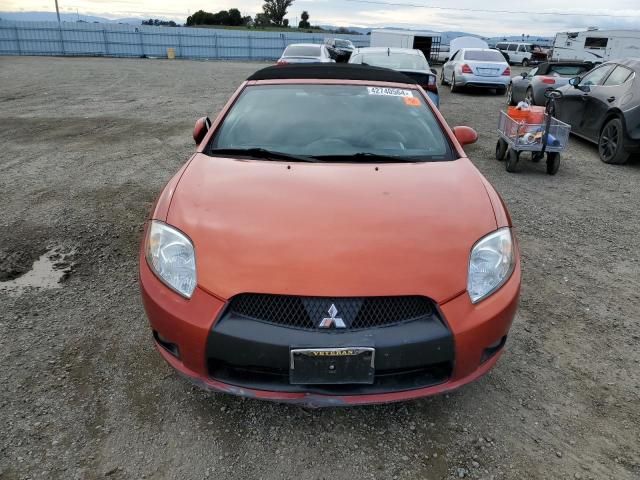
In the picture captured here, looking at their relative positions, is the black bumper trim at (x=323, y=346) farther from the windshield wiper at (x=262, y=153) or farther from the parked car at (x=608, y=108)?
the parked car at (x=608, y=108)

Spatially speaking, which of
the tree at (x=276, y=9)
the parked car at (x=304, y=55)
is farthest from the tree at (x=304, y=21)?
the parked car at (x=304, y=55)

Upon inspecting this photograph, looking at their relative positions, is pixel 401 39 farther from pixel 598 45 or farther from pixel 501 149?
pixel 501 149

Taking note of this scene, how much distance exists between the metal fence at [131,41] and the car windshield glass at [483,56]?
21634mm

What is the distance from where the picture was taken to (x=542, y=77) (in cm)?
1114

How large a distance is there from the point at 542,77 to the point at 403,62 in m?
3.72

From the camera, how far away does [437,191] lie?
2.51 m

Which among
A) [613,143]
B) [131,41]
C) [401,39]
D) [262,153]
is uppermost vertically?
[401,39]

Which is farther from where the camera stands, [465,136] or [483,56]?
[483,56]

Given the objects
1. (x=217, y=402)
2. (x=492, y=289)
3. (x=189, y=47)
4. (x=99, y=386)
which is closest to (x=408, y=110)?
(x=492, y=289)

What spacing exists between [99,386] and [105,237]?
2089mm

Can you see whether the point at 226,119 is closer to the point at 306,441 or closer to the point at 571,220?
the point at 306,441

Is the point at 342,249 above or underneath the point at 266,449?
above

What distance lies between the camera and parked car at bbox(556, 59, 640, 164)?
7.04 metres

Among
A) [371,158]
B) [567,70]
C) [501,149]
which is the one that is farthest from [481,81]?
[371,158]
